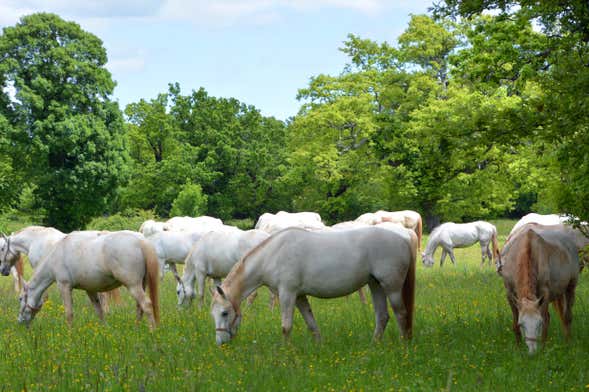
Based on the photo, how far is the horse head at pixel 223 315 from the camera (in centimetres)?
995

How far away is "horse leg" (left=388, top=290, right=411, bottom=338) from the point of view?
32.8 ft

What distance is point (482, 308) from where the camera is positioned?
512 inches

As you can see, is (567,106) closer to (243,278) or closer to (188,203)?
(243,278)

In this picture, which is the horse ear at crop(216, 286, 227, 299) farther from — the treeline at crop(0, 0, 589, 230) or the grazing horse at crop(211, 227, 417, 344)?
the treeline at crop(0, 0, 589, 230)

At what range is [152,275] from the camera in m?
11.7

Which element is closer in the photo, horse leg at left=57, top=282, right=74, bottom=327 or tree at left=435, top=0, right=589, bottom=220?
tree at left=435, top=0, right=589, bottom=220

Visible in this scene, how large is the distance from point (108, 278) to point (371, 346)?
16.5ft

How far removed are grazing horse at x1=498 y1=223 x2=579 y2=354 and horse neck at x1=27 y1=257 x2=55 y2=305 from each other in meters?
7.88

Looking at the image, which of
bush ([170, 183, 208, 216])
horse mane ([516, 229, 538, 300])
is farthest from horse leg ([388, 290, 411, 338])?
bush ([170, 183, 208, 216])

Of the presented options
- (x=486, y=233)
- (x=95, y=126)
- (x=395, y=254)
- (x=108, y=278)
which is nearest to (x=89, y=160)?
(x=95, y=126)

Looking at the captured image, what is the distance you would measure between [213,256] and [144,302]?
3.72m

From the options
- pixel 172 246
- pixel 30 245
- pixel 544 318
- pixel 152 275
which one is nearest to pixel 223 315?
pixel 152 275

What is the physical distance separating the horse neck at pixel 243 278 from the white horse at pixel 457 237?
1733 cm

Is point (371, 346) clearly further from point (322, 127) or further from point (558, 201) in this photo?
point (322, 127)
